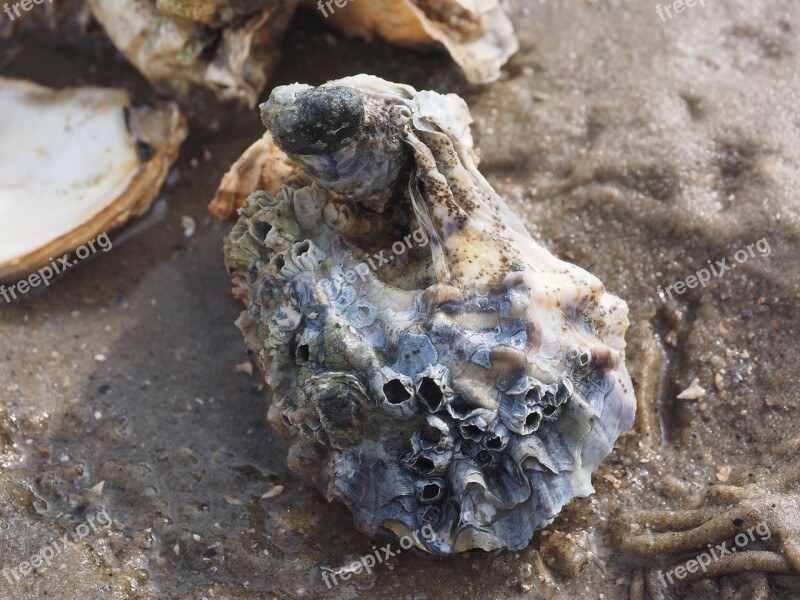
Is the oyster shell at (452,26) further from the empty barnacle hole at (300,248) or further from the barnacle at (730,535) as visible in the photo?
the barnacle at (730,535)

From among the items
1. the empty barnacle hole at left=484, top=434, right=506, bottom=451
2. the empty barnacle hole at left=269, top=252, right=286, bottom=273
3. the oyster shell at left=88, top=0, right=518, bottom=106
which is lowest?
the empty barnacle hole at left=484, top=434, right=506, bottom=451

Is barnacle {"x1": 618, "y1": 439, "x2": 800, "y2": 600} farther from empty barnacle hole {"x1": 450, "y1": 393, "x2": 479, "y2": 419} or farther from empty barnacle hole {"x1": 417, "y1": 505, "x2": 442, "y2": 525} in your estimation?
empty barnacle hole {"x1": 450, "y1": 393, "x2": 479, "y2": 419}

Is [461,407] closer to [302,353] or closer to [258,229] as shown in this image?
[302,353]

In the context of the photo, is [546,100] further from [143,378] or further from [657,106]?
[143,378]

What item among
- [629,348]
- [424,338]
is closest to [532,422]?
[424,338]

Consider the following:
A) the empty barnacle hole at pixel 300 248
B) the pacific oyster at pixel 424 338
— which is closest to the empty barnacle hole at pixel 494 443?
the pacific oyster at pixel 424 338

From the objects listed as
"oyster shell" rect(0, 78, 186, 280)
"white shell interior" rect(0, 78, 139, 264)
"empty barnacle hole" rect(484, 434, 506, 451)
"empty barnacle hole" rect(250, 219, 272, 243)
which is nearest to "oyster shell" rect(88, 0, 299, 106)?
"oyster shell" rect(0, 78, 186, 280)

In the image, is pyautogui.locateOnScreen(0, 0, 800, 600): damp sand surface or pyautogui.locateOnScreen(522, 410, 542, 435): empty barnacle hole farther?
pyautogui.locateOnScreen(0, 0, 800, 600): damp sand surface
